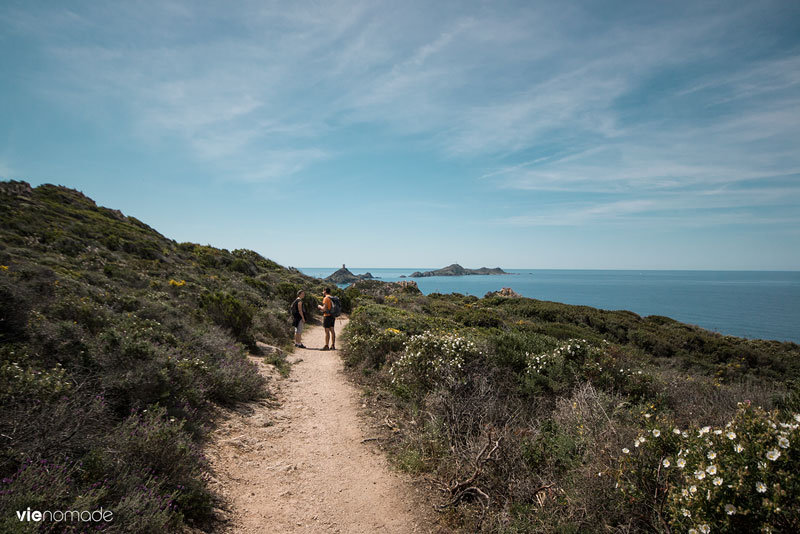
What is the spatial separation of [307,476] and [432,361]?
2988 mm

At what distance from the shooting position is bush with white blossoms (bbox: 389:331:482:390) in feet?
20.7

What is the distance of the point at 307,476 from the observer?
4484 mm

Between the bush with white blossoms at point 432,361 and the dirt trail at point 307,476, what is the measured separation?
123 cm

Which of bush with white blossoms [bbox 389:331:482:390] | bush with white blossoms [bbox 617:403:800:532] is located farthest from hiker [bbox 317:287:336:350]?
bush with white blossoms [bbox 617:403:800:532]

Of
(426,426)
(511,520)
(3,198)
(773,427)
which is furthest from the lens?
(3,198)

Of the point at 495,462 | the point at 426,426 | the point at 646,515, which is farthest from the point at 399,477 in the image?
the point at 646,515

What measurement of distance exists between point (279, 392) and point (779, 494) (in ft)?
24.0

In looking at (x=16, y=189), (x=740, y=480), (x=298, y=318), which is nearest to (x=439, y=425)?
(x=740, y=480)

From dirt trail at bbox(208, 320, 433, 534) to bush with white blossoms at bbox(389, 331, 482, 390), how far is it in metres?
1.23

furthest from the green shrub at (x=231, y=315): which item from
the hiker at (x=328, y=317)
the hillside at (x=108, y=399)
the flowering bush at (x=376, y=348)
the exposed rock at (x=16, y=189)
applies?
the exposed rock at (x=16, y=189)

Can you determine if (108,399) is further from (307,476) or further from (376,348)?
(376,348)

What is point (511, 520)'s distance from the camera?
325 centimetres

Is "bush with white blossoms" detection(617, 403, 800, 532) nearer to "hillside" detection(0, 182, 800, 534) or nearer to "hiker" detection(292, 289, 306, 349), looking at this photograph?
"hillside" detection(0, 182, 800, 534)

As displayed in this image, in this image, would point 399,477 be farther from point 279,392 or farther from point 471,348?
point 279,392
